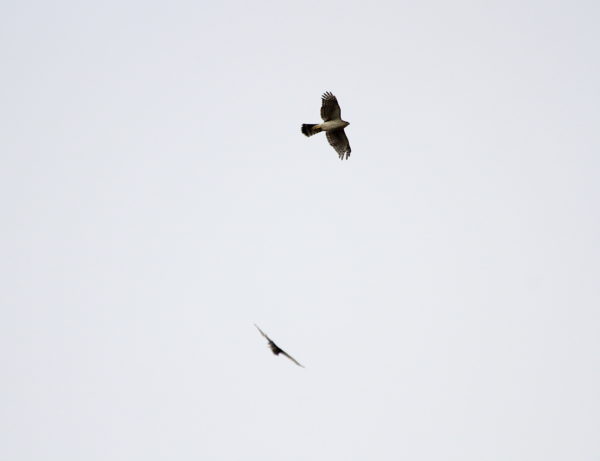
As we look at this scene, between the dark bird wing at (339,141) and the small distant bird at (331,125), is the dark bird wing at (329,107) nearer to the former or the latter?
the small distant bird at (331,125)

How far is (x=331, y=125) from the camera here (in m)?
28.8

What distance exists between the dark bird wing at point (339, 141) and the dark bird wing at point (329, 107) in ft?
3.14

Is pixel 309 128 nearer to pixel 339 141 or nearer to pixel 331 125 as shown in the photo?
pixel 331 125

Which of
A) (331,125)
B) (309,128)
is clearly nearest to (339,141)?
(331,125)

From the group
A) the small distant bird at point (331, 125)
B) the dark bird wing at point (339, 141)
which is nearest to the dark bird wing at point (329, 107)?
the small distant bird at point (331, 125)

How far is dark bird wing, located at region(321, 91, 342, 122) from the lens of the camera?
93.2 feet

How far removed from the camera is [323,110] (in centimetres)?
2850

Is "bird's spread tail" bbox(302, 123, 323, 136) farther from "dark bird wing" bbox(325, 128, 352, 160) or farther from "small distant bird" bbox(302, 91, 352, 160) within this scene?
"dark bird wing" bbox(325, 128, 352, 160)

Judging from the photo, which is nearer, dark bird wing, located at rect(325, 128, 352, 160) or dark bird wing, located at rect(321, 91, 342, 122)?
dark bird wing, located at rect(321, 91, 342, 122)

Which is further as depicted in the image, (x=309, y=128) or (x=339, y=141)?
(x=339, y=141)

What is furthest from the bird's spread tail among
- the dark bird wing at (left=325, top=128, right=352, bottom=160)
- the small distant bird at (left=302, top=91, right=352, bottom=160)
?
the dark bird wing at (left=325, top=128, right=352, bottom=160)

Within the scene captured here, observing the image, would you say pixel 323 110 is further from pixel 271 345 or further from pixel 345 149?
pixel 271 345

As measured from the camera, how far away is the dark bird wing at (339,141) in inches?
1163

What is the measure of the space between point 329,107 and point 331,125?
829mm
